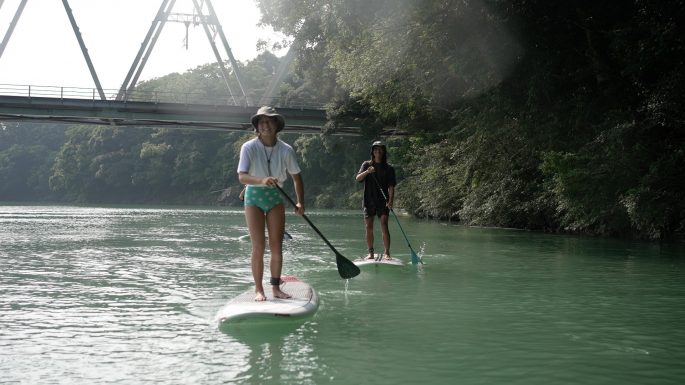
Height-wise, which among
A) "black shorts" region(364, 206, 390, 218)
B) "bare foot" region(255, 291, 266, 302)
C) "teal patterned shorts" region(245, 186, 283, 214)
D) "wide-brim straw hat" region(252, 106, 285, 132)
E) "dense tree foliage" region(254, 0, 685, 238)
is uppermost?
"dense tree foliage" region(254, 0, 685, 238)

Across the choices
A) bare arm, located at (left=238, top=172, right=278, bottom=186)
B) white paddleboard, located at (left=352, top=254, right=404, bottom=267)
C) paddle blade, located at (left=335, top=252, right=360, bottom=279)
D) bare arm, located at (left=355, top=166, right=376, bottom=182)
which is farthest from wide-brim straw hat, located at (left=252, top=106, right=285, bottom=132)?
white paddleboard, located at (left=352, top=254, right=404, bottom=267)

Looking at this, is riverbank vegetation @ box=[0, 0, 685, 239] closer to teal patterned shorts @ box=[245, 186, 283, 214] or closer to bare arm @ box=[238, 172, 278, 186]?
teal patterned shorts @ box=[245, 186, 283, 214]

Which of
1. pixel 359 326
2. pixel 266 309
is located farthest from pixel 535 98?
pixel 266 309

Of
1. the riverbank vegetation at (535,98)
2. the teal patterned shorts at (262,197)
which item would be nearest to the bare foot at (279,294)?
the teal patterned shorts at (262,197)

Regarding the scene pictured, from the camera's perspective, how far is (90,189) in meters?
98.1

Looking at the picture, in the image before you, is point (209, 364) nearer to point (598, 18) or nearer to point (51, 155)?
point (598, 18)

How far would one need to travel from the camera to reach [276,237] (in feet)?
22.2

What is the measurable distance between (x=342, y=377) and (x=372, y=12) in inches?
590

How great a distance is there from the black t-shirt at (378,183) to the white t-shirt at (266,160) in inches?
163

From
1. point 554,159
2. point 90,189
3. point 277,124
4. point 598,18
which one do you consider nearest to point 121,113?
point 554,159

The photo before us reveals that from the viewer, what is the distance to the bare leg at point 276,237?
673 cm

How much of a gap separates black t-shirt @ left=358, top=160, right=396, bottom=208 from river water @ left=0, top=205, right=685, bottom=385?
109cm

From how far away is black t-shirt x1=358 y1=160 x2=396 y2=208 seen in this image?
1094cm

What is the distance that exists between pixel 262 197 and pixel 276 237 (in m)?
0.40
